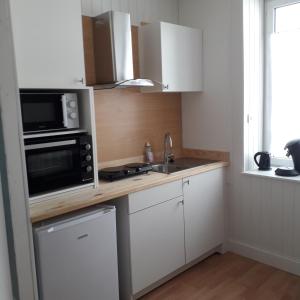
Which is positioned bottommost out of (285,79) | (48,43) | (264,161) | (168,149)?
(264,161)

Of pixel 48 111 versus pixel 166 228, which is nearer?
pixel 48 111

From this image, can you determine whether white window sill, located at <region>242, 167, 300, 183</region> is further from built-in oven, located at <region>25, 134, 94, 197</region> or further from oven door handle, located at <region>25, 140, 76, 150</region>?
oven door handle, located at <region>25, 140, 76, 150</region>

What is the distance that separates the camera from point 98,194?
1.97 meters

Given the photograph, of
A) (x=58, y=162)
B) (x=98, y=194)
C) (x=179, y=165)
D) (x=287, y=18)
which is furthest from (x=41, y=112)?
(x=287, y=18)

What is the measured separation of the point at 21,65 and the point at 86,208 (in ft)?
3.03

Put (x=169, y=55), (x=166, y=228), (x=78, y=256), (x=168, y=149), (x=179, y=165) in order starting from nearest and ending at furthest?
(x=78, y=256), (x=166, y=228), (x=169, y=55), (x=179, y=165), (x=168, y=149)

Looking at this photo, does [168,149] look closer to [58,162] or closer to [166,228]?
[166,228]

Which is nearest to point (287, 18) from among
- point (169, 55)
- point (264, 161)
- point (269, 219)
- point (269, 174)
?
point (169, 55)

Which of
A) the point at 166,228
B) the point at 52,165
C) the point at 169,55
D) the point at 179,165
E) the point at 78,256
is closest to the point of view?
the point at 78,256

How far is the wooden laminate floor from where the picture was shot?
7.58 feet

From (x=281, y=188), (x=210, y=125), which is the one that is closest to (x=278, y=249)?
(x=281, y=188)

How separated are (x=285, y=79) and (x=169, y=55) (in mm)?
1054

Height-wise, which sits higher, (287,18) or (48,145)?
(287,18)

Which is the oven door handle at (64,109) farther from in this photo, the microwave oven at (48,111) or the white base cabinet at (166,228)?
the white base cabinet at (166,228)
